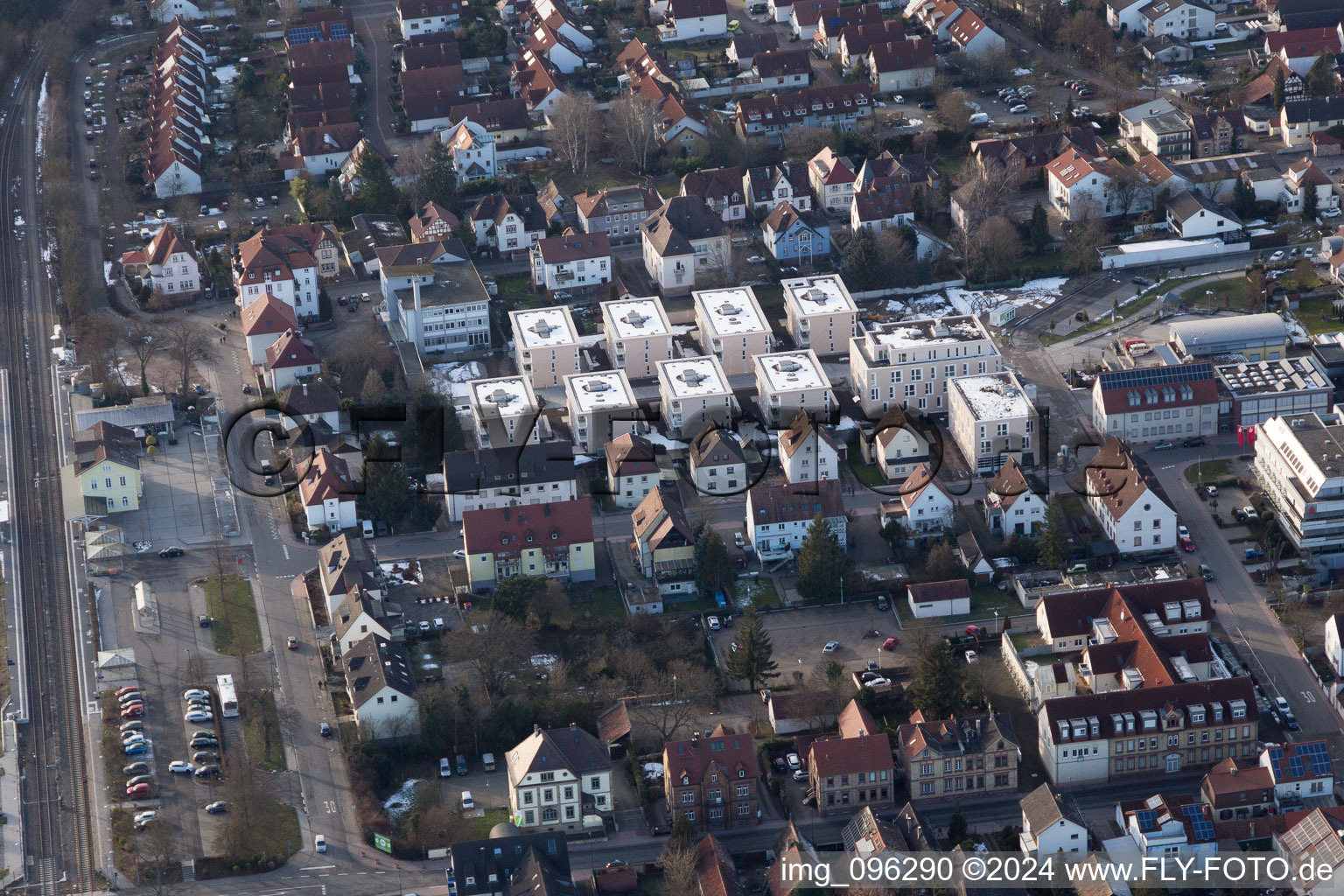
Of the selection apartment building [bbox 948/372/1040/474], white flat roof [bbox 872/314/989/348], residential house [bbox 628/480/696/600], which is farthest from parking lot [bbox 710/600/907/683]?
white flat roof [bbox 872/314/989/348]

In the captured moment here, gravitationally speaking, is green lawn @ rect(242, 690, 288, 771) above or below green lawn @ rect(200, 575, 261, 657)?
below

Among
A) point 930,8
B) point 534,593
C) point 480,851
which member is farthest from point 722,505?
point 930,8

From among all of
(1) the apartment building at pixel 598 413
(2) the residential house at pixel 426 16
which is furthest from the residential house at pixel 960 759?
(2) the residential house at pixel 426 16

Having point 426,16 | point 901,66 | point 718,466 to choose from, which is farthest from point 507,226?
point 426,16

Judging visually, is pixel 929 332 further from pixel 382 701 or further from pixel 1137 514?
pixel 382 701

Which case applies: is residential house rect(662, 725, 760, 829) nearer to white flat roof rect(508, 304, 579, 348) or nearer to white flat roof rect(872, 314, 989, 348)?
white flat roof rect(872, 314, 989, 348)

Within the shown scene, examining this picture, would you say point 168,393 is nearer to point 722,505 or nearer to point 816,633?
point 722,505
